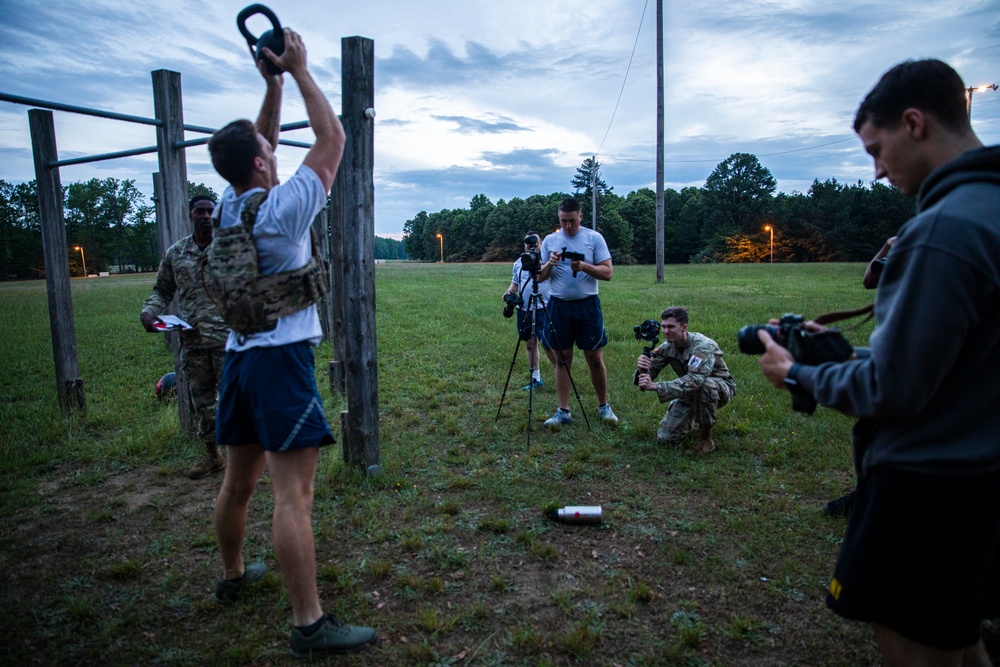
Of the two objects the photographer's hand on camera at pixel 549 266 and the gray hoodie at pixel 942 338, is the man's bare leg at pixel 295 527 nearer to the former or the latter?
the gray hoodie at pixel 942 338

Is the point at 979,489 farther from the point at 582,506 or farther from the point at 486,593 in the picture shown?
the point at 582,506

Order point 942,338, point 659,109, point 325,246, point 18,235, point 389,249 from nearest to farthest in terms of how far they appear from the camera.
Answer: point 942,338, point 325,246, point 659,109, point 18,235, point 389,249

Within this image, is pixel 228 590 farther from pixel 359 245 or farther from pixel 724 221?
pixel 724 221

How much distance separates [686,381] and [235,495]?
3450 millimetres

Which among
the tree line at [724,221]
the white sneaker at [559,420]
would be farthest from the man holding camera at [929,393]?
→ the tree line at [724,221]

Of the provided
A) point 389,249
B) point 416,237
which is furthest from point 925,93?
point 389,249

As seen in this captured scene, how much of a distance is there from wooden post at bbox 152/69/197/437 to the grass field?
59.6 inches

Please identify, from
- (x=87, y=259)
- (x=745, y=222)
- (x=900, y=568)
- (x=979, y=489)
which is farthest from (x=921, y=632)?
(x=87, y=259)

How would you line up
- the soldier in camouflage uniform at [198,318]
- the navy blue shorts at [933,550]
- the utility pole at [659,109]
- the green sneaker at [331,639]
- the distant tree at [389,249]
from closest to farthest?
the navy blue shorts at [933,550] < the green sneaker at [331,639] < the soldier in camouflage uniform at [198,318] < the utility pole at [659,109] < the distant tree at [389,249]

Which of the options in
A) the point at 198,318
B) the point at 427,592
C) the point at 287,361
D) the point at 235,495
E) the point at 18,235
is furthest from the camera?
the point at 18,235

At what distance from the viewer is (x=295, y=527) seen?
2402 mm

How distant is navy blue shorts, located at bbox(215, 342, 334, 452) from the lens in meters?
2.40

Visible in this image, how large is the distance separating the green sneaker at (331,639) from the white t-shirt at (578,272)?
3683 millimetres

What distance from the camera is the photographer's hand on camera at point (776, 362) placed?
170 centimetres
